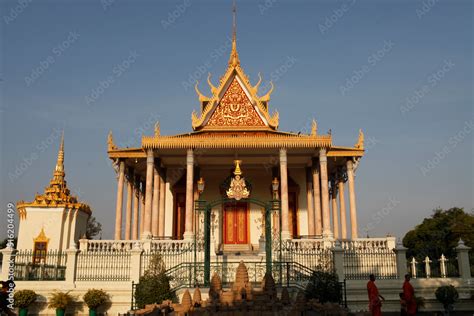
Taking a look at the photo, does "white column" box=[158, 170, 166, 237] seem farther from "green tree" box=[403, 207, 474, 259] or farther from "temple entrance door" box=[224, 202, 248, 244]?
"green tree" box=[403, 207, 474, 259]

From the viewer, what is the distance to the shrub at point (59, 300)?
14.5m

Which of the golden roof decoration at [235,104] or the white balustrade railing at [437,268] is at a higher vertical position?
the golden roof decoration at [235,104]

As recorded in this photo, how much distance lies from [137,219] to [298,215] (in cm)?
901

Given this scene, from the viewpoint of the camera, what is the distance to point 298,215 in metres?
24.9

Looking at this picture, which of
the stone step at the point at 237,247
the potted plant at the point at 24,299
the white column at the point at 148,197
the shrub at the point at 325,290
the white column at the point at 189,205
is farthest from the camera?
the stone step at the point at 237,247

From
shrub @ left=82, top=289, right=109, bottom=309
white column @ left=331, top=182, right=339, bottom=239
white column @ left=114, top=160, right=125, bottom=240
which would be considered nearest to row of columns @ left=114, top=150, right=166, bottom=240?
white column @ left=114, top=160, right=125, bottom=240

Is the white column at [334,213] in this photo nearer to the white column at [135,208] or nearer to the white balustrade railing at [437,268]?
the white balustrade railing at [437,268]

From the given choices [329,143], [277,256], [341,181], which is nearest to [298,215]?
[341,181]

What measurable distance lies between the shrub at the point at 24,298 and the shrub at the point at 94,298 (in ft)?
5.52

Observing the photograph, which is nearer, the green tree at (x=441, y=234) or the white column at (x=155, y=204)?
the white column at (x=155, y=204)

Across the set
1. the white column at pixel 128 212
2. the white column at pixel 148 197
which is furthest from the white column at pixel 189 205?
the white column at pixel 128 212

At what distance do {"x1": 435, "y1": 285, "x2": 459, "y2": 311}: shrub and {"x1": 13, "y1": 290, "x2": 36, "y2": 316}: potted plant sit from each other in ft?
42.9

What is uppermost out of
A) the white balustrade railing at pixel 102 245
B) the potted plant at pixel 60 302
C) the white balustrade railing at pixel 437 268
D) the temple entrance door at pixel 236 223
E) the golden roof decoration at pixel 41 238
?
the temple entrance door at pixel 236 223

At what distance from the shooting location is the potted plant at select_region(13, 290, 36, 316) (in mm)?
14523
